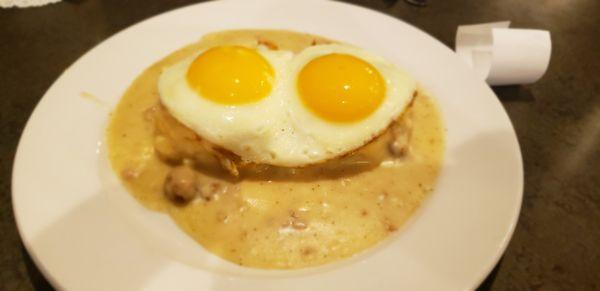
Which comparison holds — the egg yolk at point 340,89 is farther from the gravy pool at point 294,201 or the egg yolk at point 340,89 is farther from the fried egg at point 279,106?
the gravy pool at point 294,201

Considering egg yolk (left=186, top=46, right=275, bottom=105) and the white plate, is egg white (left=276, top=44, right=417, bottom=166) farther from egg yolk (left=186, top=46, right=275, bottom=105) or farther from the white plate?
the white plate

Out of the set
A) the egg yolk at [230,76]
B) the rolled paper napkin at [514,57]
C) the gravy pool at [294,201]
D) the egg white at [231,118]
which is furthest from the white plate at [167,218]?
the egg yolk at [230,76]

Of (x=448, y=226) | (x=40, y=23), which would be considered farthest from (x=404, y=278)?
(x=40, y=23)

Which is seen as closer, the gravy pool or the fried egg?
the gravy pool


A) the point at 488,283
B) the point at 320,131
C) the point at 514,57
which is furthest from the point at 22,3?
the point at 488,283

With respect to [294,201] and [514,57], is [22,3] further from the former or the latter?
[514,57]

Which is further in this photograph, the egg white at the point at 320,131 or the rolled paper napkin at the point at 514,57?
the rolled paper napkin at the point at 514,57

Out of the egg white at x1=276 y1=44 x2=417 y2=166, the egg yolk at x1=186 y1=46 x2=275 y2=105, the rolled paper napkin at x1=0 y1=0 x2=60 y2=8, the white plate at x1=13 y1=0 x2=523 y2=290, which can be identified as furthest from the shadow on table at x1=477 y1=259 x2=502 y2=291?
the rolled paper napkin at x1=0 y1=0 x2=60 y2=8
